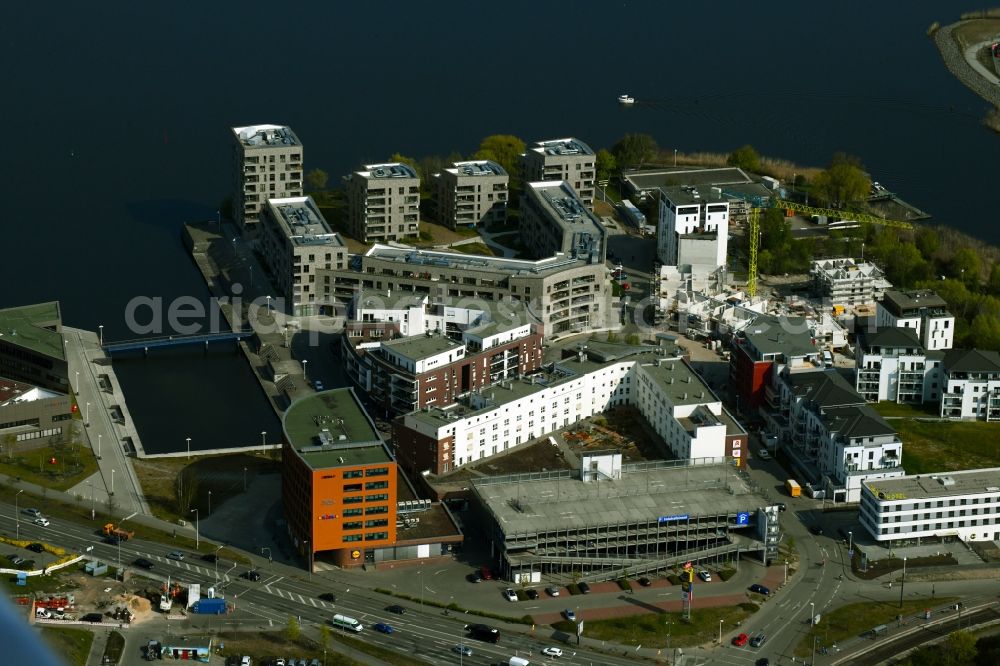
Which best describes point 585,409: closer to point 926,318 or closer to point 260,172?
point 926,318

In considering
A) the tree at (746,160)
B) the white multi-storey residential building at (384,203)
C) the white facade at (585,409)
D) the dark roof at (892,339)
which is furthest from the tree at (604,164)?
the white facade at (585,409)

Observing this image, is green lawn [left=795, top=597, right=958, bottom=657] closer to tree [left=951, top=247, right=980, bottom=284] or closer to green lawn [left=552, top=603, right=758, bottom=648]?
green lawn [left=552, top=603, right=758, bottom=648]

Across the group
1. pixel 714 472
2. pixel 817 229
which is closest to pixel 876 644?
pixel 714 472

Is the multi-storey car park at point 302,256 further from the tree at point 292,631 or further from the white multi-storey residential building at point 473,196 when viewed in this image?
the tree at point 292,631

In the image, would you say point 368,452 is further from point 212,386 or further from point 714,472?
point 212,386

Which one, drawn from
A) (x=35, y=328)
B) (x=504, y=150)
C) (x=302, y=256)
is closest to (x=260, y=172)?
(x=302, y=256)

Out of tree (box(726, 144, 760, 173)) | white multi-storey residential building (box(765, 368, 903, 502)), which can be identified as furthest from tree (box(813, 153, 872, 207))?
white multi-storey residential building (box(765, 368, 903, 502))

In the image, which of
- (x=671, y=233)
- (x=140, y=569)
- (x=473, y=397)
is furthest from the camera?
(x=671, y=233)
